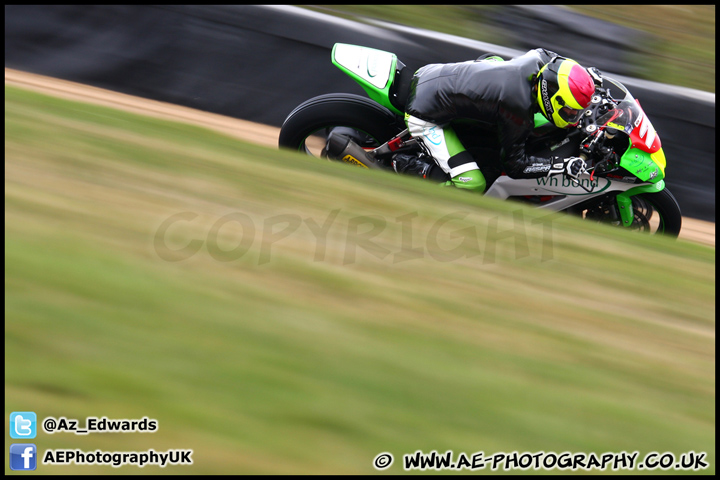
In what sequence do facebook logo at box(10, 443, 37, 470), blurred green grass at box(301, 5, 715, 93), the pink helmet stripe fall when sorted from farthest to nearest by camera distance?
1. blurred green grass at box(301, 5, 715, 93)
2. the pink helmet stripe
3. facebook logo at box(10, 443, 37, 470)

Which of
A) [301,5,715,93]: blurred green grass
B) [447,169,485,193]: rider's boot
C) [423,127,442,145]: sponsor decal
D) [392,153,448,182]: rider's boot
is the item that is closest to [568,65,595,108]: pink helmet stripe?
[447,169,485,193]: rider's boot

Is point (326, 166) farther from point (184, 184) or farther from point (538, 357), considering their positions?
point (538, 357)

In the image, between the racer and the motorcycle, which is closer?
the racer

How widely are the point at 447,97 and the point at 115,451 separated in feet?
12.6

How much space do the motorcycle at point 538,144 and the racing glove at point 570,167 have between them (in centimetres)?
14

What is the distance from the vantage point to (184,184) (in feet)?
12.1

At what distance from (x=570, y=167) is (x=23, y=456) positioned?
14.1 ft

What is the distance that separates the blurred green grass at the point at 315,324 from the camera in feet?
6.62

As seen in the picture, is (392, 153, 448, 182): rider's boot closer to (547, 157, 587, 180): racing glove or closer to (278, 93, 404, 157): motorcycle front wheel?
(278, 93, 404, 157): motorcycle front wheel

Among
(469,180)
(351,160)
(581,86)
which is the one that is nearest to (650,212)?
(581,86)

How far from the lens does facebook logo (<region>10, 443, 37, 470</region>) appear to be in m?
1.83

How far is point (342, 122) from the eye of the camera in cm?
539

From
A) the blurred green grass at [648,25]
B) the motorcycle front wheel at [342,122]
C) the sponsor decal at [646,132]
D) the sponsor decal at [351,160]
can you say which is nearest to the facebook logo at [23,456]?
the sponsor decal at [351,160]

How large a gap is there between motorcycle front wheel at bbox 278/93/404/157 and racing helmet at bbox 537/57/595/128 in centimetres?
119
